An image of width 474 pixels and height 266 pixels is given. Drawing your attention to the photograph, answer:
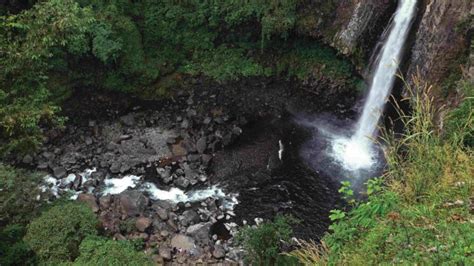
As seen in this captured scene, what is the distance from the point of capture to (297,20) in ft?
55.0

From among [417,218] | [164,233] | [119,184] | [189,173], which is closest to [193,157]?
[189,173]

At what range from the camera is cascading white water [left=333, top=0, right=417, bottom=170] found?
552 inches

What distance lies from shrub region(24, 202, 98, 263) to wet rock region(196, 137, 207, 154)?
15.8 ft

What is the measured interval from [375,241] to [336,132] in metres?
10.7

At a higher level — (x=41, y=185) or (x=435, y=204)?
(x=435, y=204)

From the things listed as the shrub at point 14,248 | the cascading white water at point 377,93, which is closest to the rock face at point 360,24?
the cascading white water at point 377,93

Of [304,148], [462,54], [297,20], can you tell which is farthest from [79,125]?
[462,54]

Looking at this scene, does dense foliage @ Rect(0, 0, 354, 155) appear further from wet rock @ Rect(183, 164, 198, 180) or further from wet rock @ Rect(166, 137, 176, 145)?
wet rock @ Rect(183, 164, 198, 180)

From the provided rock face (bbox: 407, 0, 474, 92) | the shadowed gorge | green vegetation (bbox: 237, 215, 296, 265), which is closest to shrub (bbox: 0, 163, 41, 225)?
the shadowed gorge

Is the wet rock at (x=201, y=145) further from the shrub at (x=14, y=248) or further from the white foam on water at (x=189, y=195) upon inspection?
the shrub at (x=14, y=248)

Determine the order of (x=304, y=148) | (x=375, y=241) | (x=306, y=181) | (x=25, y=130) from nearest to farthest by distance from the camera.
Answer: (x=375, y=241) → (x=25, y=130) → (x=306, y=181) → (x=304, y=148)

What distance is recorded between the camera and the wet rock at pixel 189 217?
12.0m

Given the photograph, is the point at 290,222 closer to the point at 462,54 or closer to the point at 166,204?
the point at 166,204

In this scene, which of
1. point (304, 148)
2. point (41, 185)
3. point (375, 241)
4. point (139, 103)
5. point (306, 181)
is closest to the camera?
point (375, 241)
